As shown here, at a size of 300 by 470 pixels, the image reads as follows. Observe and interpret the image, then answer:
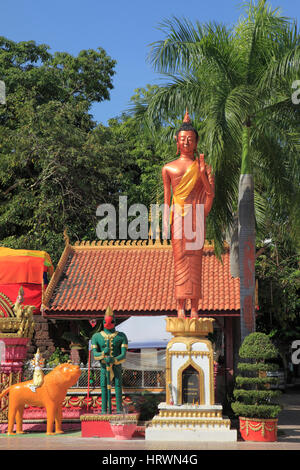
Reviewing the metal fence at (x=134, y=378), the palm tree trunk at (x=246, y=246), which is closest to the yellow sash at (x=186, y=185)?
the palm tree trunk at (x=246, y=246)

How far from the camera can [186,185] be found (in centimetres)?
1312

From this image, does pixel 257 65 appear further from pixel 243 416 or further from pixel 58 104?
pixel 58 104

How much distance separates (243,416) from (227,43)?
8.71 meters

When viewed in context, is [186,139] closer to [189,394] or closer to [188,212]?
[188,212]

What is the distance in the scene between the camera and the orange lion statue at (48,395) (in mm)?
12898

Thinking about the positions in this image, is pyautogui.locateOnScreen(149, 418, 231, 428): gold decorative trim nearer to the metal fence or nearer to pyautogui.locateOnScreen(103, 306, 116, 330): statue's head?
pyautogui.locateOnScreen(103, 306, 116, 330): statue's head

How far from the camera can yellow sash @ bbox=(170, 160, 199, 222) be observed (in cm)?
1311

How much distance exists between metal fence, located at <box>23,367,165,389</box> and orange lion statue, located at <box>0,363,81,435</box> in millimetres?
2194

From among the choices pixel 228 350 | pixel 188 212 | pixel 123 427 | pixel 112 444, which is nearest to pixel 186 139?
pixel 188 212

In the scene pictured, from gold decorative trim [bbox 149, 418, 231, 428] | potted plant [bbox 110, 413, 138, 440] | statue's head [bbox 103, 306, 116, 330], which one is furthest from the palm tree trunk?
potted plant [bbox 110, 413, 138, 440]

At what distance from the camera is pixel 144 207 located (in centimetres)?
2634

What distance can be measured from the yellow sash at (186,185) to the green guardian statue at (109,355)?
2.76 metres

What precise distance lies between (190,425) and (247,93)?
24.0 ft

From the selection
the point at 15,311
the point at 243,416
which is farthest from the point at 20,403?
the point at 243,416
